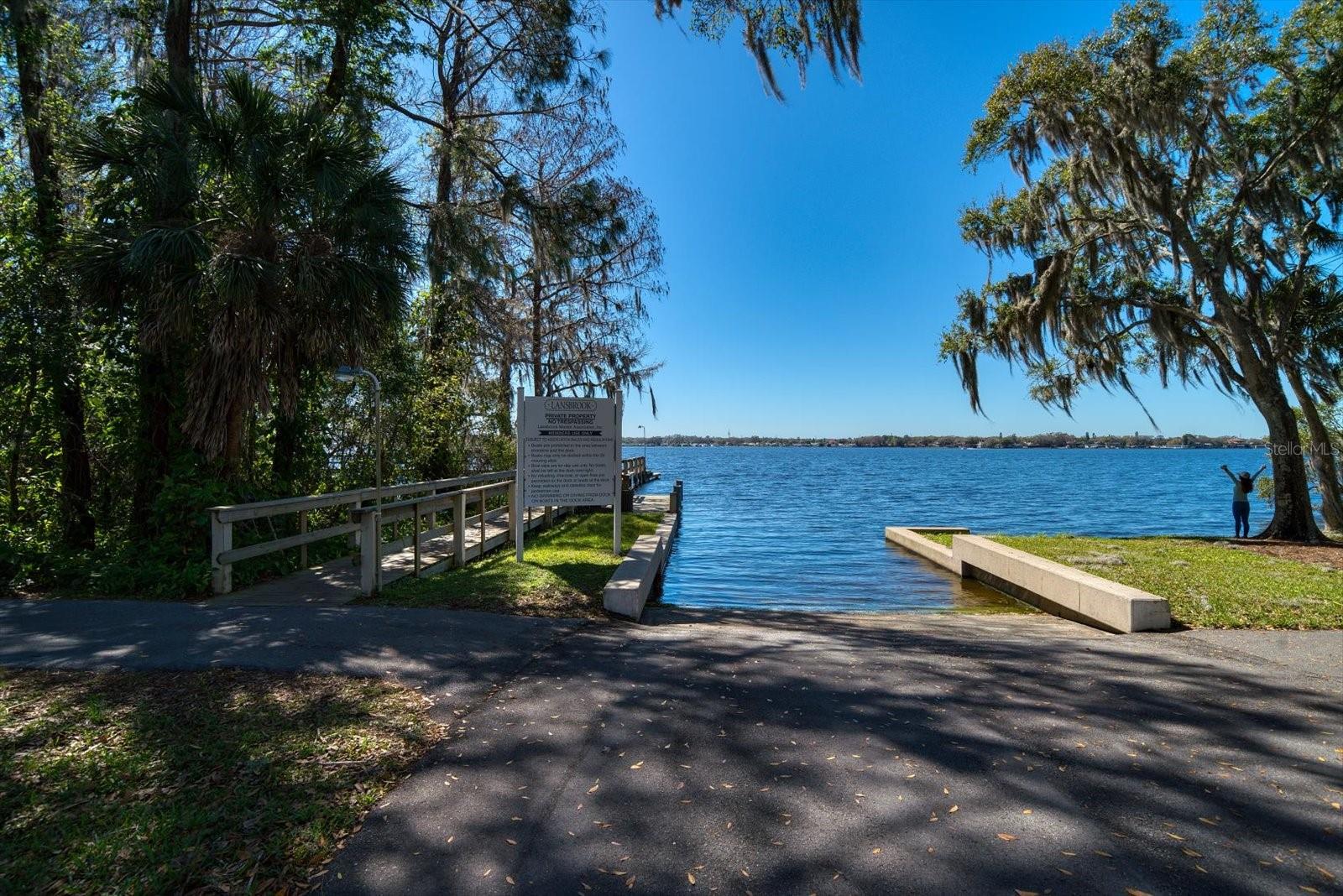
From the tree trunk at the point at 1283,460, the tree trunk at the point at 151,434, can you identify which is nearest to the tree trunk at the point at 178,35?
the tree trunk at the point at 151,434

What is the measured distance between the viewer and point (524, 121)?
17.9 meters

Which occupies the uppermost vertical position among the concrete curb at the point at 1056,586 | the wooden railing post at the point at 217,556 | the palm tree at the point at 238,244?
the palm tree at the point at 238,244

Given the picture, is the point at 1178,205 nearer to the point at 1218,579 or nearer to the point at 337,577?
the point at 1218,579

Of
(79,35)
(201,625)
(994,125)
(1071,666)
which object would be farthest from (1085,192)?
(79,35)

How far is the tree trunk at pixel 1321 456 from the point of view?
14.0m

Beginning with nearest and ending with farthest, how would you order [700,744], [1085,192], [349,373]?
[700,744]
[349,373]
[1085,192]

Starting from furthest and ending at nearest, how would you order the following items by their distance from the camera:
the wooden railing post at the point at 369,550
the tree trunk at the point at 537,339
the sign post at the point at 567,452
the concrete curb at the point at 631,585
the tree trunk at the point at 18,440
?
the tree trunk at the point at 537,339 < the sign post at the point at 567,452 < the tree trunk at the point at 18,440 < the concrete curb at the point at 631,585 < the wooden railing post at the point at 369,550

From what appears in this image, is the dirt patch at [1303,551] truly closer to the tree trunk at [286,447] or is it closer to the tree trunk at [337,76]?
the tree trunk at [286,447]

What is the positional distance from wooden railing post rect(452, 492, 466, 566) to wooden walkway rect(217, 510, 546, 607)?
4.6 inches

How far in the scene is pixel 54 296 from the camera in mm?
8555

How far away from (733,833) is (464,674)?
259cm

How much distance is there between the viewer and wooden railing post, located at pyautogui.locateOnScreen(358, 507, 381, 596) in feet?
24.4

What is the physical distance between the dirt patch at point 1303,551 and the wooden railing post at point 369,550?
40.5 feet

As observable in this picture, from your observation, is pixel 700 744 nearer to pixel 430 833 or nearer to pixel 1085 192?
pixel 430 833
